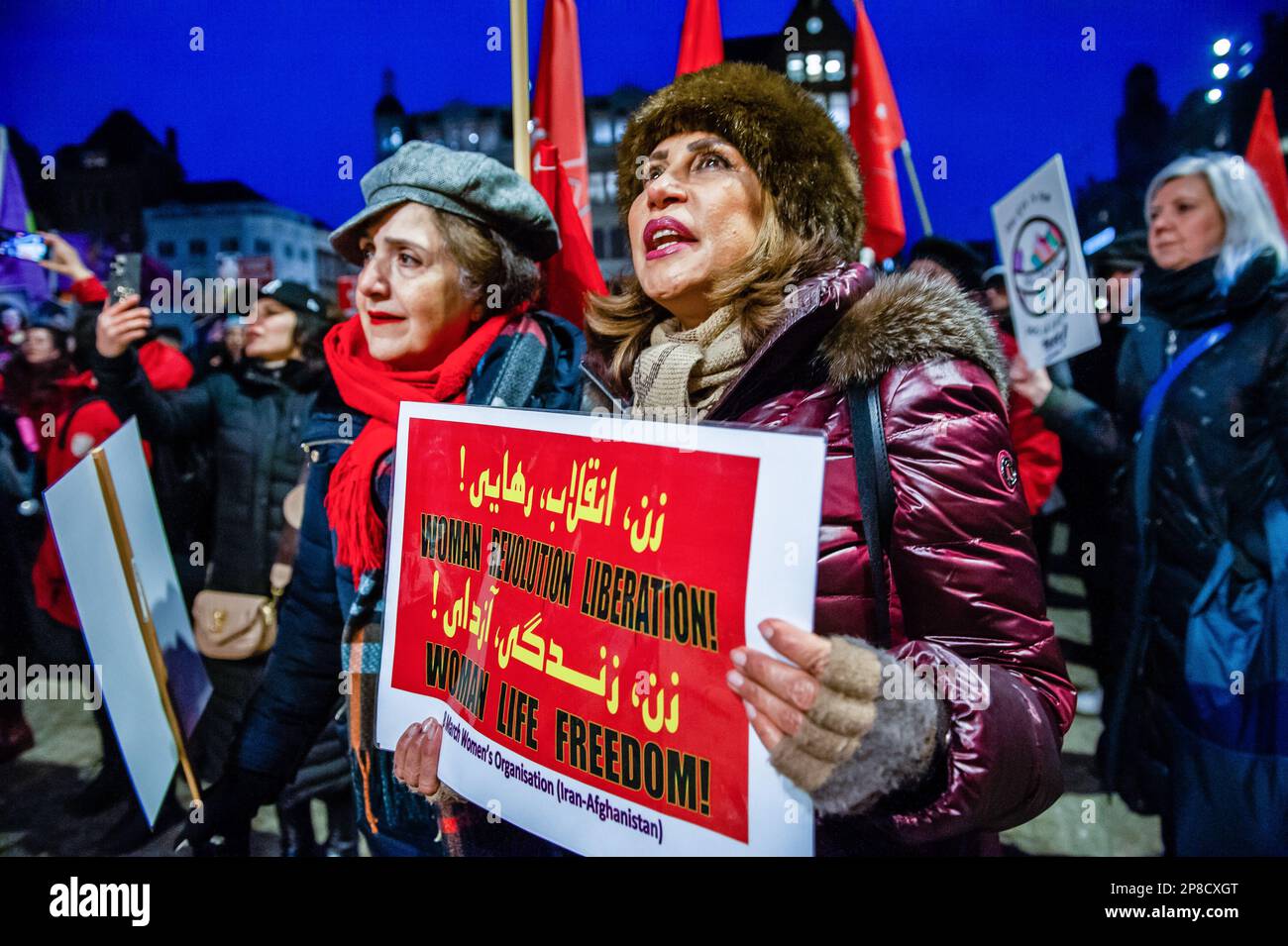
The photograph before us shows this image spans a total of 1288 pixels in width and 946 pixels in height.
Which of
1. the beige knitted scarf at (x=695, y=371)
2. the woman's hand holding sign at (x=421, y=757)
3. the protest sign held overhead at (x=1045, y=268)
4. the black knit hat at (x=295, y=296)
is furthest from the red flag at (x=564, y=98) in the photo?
the woman's hand holding sign at (x=421, y=757)

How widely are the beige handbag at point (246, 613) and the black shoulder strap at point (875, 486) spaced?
2074 millimetres

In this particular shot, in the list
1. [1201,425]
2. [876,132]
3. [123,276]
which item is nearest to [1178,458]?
[1201,425]

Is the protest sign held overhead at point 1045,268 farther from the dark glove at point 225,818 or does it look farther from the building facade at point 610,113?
the dark glove at point 225,818

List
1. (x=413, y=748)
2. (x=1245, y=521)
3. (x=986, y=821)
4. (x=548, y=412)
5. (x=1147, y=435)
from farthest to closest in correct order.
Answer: (x=1147, y=435) → (x=1245, y=521) → (x=413, y=748) → (x=548, y=412) → (x=986, y=821)

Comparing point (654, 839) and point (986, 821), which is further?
point (654, 839)

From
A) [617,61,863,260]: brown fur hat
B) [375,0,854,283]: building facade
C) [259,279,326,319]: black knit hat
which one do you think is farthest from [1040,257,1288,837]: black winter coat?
[259,279,326,319]: black knit hat

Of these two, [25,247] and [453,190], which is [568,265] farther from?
[25,247]

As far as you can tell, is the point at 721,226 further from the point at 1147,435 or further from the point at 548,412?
the point at 1147,435

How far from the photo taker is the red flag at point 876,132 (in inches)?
94.9

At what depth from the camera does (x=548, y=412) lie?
5.41 feet

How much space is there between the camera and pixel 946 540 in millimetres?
1321

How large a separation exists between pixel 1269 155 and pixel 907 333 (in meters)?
1.84
